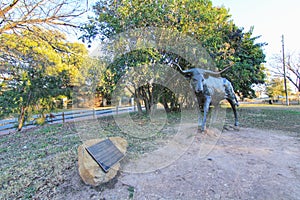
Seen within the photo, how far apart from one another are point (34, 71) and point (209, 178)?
7.05 meters

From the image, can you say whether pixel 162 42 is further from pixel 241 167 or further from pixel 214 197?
pixel 214 197

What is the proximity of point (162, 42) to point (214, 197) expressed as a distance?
235 inches

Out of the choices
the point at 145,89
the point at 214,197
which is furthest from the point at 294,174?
the point at 145,89

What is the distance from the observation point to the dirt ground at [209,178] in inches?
75.6

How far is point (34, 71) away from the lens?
20.2 feet

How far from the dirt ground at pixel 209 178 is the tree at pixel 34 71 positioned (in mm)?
3752

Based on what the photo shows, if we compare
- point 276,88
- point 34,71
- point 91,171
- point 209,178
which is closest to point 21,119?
point 34,71

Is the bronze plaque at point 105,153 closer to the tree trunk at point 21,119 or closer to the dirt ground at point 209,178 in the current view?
the dirt ground at point 209,178

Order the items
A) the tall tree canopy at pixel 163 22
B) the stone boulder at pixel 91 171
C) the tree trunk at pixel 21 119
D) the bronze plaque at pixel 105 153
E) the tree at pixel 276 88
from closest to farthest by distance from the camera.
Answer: the stone boulder at pixel 91 171, the bronze plaque at pixel 105 153, the tall tree canopy at pixel 163 22, the tree trunk at pixel 21 119, the tree at pixel 276 88

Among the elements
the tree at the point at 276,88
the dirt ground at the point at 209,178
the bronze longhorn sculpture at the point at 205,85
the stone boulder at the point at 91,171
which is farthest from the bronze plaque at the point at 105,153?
the tree at the point at 276,88

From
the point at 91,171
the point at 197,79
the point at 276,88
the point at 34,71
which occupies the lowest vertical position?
the point at 91,171

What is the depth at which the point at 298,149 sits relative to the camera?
3385 millimetres

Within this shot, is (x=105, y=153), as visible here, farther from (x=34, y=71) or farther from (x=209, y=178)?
(x=34, y=71)

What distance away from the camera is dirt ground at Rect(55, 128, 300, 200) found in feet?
6.30
